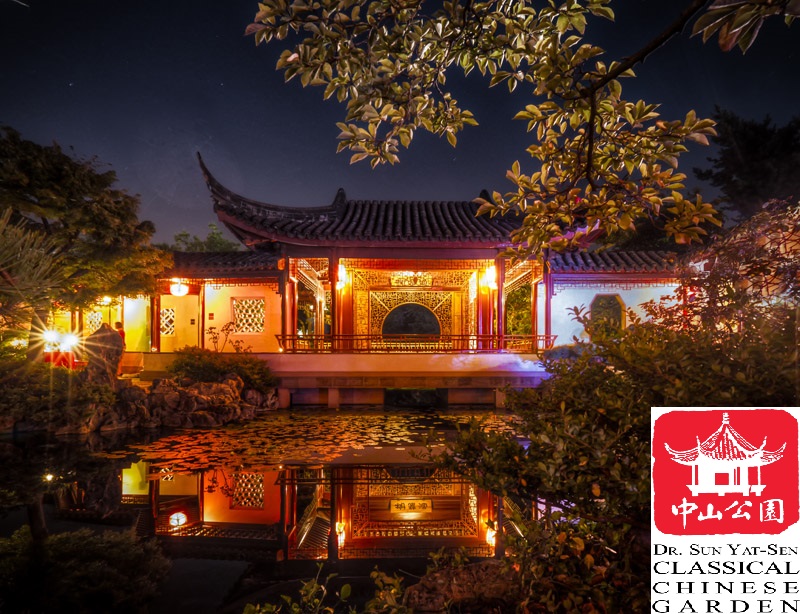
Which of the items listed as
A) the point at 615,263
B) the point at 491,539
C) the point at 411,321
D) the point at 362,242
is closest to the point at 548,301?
the point at 615,263

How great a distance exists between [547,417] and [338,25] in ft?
6.50

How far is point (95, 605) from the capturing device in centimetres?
238

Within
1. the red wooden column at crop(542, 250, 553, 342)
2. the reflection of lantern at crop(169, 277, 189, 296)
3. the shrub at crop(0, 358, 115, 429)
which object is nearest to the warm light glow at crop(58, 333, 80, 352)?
the shrub at crop(0, 358, 115, 429)

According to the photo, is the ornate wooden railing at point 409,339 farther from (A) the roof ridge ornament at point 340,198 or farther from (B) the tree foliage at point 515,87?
(B) the tree foliage at point 515,87

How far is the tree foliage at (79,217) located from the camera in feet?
26.5

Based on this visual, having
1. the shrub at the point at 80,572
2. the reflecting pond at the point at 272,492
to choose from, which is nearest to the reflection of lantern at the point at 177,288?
the reflecting pond at the point at 272,492

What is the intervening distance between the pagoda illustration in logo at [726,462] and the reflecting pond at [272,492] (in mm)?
941

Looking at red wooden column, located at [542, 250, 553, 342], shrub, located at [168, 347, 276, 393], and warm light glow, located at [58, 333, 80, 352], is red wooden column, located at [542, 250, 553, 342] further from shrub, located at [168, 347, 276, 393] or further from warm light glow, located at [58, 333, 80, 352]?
warm light glow, located at [58, 333, 80, 352]

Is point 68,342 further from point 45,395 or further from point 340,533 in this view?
point 340,533

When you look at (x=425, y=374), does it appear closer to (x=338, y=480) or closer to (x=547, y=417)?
(x=338, y=480)

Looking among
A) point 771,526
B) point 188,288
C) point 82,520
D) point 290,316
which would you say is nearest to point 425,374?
point 290,316

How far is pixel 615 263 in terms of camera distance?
11898 millimetres

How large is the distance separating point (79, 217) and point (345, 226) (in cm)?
574

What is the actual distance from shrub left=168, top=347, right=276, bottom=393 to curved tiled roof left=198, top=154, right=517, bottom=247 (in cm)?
287
